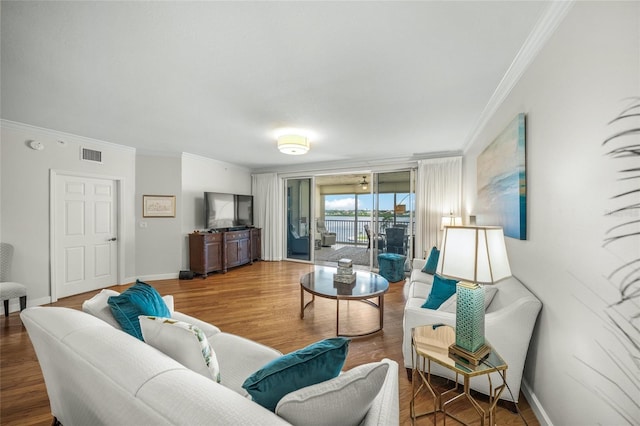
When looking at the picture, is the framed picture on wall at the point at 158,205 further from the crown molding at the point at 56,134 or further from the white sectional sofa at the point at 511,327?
the white sectional sofa at the point at 511,327

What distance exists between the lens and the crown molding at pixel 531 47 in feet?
4.31

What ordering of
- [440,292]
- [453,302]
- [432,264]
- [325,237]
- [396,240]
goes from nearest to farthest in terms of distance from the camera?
[453,302] → [440,292] → [432,264] → [396,240] → [325,237]

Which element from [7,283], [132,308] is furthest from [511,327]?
[7,283]

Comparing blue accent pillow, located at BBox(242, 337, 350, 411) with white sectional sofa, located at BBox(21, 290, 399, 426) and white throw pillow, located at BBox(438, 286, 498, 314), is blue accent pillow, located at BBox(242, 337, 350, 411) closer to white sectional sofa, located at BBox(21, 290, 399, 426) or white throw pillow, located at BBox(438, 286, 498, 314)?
white sectional sofa, located at BBox(21, 290, 399, 426)

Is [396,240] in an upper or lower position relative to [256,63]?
lower

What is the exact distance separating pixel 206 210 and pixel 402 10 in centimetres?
471

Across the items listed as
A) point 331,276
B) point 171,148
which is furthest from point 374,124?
point 171,148

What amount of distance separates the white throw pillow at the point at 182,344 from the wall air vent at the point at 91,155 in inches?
157

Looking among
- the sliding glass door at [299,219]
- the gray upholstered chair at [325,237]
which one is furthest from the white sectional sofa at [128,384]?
the gray upholstered chair at [325,237]

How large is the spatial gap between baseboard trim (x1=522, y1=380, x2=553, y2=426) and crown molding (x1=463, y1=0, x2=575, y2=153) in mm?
2235

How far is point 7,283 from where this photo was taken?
2.77 metres

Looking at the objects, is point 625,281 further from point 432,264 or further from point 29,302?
point 29,302

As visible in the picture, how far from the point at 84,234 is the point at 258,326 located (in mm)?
3289

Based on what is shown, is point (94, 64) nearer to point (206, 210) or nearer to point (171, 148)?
point (171, 148)
